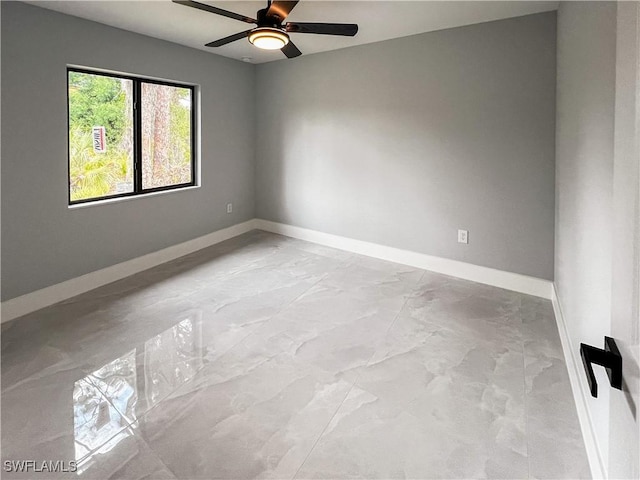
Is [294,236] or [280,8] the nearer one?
[280,8]

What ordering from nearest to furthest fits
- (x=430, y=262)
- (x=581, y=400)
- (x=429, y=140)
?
1. (x=581, y=400)
2. (x=429, y=140)
3. (x=430, y=262)

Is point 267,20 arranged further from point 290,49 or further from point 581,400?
point 581,400

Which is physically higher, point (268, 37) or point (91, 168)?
point (268, 37)

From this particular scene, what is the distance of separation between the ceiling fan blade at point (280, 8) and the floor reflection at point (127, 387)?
87.6 inches

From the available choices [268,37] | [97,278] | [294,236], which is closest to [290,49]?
[268,37]

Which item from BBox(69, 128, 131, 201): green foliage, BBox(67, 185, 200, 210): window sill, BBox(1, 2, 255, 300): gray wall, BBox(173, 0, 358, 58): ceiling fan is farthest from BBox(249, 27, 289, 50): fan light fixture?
BBox(67, 185, 200, 210): window sill

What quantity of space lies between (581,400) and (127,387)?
2.40 meters

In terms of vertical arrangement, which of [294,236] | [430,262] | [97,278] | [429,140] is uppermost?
[429,140]

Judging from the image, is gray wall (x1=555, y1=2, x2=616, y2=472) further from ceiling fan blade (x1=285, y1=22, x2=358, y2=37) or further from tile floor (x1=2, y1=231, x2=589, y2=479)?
ceiling fan blade (x1=285, y1=22, x2=358, y2=37)

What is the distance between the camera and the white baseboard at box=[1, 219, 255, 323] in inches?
123

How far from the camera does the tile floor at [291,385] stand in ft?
5.70

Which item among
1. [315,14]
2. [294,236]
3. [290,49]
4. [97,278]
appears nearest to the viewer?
[290,49]

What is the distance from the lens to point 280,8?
245cm

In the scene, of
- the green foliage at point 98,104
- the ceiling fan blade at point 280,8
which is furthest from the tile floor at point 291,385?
the ceiling fan blade at point 280,8
